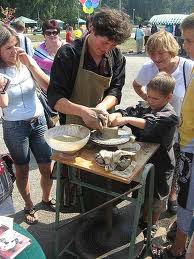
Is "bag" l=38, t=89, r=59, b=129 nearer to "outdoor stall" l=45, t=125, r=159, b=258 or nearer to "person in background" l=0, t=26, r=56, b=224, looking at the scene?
"person in background" l=0, t=26, r=56, b=224

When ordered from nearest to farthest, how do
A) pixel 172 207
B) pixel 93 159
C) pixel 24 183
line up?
pixel 93 159
pixel 24 183
pixel 172 207

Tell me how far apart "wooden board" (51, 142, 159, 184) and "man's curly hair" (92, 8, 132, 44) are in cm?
70

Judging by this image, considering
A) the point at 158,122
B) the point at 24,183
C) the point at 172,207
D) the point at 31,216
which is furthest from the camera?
the point at 172,207

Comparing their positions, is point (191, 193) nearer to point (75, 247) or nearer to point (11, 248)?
point (75, 247)

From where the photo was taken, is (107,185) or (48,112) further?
(48,112)

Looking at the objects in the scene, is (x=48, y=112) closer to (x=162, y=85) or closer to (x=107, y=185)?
(x=107, y=185)

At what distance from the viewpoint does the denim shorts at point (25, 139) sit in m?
2.58

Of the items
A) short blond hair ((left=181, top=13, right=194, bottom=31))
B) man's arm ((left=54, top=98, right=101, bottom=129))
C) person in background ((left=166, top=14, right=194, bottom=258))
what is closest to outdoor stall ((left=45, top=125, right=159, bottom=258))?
man's arm ((left=54, top=98, right=101, bottom=129))

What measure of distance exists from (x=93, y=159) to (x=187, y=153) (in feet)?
2.12

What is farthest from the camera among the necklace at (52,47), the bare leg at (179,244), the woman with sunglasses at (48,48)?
the necklace at (52,47)

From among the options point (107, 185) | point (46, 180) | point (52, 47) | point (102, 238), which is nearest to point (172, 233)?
point (102, 238)

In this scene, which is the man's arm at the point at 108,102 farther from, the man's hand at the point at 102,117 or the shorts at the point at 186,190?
the shorts at the point at 186,190

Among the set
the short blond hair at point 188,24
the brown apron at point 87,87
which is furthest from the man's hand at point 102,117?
the short blond hair at point 188,24

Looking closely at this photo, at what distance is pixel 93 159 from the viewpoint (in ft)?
6.44
